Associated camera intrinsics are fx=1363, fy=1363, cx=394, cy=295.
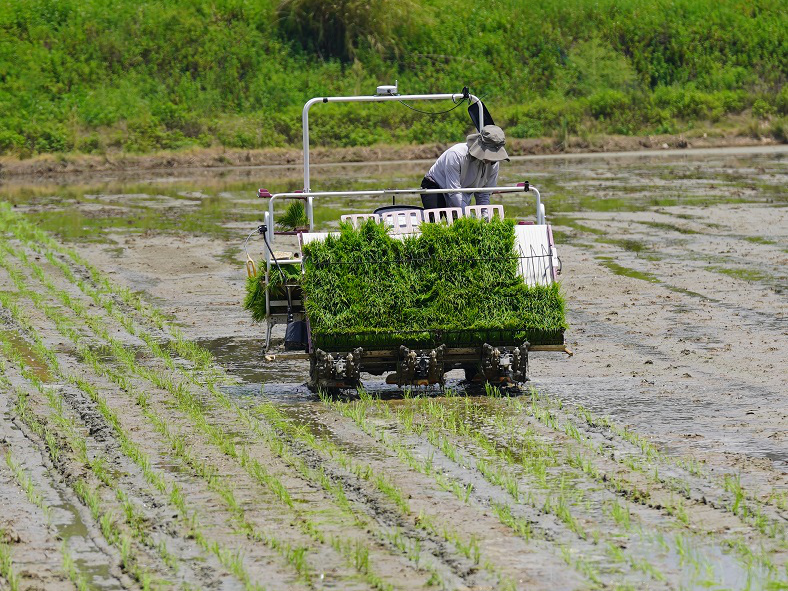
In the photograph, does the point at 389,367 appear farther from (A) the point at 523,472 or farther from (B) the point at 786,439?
(B) the point at 786,439

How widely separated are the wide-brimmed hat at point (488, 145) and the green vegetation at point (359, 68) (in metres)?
29.9

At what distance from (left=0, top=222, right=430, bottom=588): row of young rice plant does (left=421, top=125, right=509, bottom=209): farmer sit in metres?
2.59

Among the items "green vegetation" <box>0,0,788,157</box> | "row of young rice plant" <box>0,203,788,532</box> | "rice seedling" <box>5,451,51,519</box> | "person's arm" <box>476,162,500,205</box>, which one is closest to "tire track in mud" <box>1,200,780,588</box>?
"row of young rice plant" <box>0,203,788,532</box>

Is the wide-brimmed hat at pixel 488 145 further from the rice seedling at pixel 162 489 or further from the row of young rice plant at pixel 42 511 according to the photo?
the row of young rice plant at pixel 42 511

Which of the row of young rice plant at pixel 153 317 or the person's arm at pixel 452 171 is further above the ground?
the person's arm at pixel 452 171

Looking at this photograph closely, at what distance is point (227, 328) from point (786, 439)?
6.69m

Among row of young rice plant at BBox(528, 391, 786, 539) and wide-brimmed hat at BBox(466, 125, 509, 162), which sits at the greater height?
wide-brimmed hat at BBox(466, 125, 509, 162)

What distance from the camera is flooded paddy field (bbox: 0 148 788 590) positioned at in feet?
21.8

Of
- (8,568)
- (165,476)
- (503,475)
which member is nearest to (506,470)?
(503,475)

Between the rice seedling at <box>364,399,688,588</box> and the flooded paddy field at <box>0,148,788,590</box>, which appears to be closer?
the flooded paddy field at <box>0,148,788,590</box>

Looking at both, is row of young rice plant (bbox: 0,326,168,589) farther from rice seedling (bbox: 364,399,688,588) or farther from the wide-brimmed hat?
the wide-brimmed hat

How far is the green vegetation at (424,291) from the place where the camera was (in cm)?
1020

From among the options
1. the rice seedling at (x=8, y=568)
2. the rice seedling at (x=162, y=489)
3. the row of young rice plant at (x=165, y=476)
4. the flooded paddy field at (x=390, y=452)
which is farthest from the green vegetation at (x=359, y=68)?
the rice seedling at (x=8, y=568)

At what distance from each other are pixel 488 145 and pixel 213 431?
373 cm
